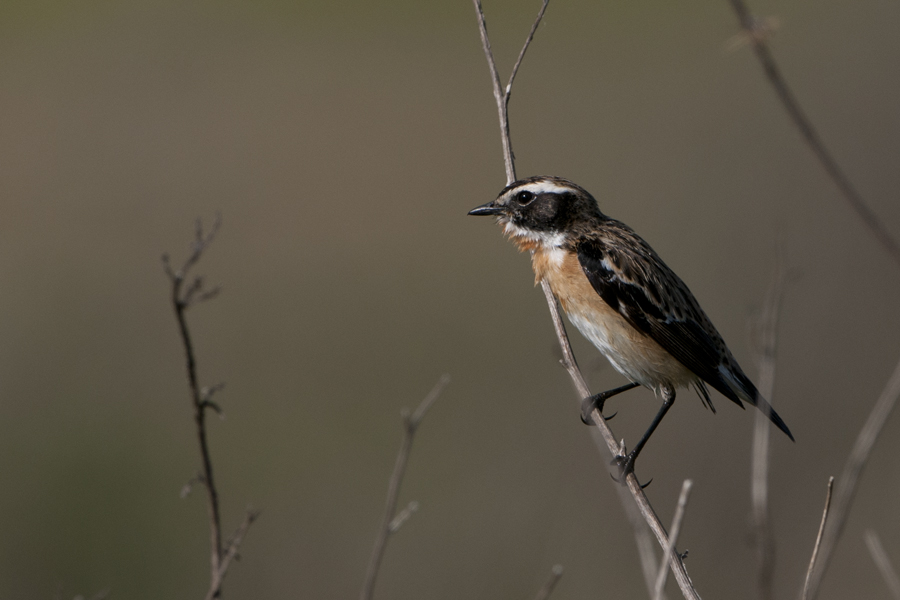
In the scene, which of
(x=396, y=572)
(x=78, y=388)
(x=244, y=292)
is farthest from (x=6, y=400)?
(x=396, y=572)

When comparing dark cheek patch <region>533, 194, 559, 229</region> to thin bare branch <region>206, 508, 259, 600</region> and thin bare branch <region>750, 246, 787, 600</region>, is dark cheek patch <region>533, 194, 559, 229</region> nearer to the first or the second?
thin bare branch <region>750, 246, 787, 600</region>

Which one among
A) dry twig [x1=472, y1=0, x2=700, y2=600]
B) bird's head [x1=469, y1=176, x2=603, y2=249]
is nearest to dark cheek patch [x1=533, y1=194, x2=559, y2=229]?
bird's head [x1=469, y1=176, x2=603, y2=249]

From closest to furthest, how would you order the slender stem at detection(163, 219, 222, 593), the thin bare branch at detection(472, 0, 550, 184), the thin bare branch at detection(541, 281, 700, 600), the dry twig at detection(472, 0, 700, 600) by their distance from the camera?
the slender stem at detection(163, 219, 222, 593)
the thin bare branch at detection(541, 281, 700, 600)
the dry twig at detection(472, 0, 700, 600)
the thin bare branch at detection(472, 0, 550, 184)

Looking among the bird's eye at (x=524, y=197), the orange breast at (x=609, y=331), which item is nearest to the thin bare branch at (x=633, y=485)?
the orange breast at (x=609, y=331)

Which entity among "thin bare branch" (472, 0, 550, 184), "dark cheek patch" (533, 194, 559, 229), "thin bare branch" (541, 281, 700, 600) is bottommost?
"thin bare branch" (541, 281, 700, 600)

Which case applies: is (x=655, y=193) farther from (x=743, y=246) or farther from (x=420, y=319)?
(x=420, y=319)

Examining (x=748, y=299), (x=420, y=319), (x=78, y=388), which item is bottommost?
(x=748, y=299)

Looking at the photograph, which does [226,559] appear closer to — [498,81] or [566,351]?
[566,351]

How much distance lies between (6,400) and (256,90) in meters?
8.10

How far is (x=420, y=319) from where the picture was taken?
41.1 feet

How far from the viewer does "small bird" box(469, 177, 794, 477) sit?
5.11 meters

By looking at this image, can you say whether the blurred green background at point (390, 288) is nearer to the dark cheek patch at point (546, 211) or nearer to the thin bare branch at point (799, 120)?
the dark cheek patch at point (546, 211)

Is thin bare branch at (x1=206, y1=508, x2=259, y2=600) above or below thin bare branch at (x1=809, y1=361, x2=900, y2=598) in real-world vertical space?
above

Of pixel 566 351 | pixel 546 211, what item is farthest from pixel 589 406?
pixel 546 211
